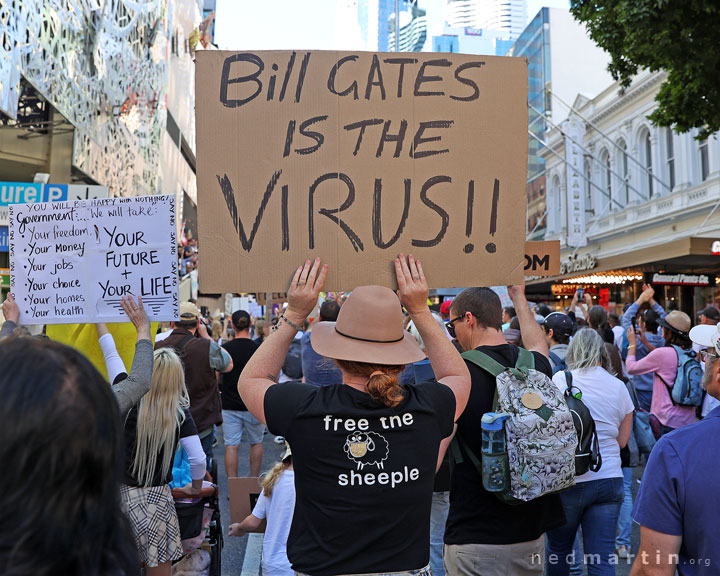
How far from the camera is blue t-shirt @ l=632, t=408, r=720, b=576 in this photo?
2.14 m

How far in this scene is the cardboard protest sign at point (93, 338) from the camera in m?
4.03

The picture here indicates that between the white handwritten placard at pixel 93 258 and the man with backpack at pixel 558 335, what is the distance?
3.62 metres

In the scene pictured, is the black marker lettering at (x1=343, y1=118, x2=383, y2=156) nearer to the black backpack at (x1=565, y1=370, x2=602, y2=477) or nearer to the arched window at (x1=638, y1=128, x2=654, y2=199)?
the black backpack at (x1=565, y1=370, x2=602, y2=477)

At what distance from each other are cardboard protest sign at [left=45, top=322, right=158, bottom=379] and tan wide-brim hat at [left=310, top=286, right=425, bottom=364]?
1.62 meters

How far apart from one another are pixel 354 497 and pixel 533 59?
4615 centimetres

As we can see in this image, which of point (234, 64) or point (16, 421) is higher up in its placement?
point (234, 64)

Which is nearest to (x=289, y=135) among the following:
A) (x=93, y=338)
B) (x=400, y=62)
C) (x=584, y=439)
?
(x=400, y=62)

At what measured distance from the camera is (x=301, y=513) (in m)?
2.48

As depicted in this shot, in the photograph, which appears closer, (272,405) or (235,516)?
(272,405)

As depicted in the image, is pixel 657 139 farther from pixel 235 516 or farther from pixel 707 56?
pixel 235 516

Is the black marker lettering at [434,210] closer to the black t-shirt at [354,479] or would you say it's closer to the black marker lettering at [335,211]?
the black marker lettering at [335,211]

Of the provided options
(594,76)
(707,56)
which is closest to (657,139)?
(707,56)

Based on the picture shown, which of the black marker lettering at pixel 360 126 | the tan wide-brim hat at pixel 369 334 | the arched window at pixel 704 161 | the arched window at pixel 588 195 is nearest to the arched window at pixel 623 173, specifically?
the arched window at pixel 588 195

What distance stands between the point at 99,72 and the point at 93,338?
58.4 ft
